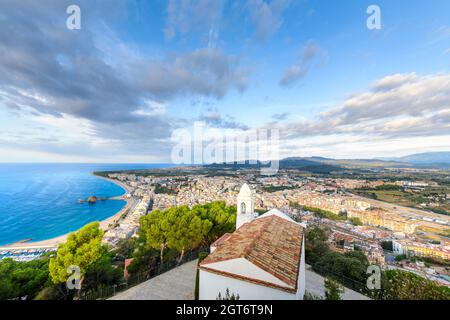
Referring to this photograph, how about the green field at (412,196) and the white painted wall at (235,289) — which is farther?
the green field at (412,196)

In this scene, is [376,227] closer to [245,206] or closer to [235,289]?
[245,206]

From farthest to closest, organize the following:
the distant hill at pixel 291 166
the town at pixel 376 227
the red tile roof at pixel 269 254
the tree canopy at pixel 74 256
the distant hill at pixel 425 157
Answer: the distant hill at pixel 425 157 < the distant hill at pixel 291 166 < the town at pixel 376 227 < the tree canopy at pixel 74 256 < the red tile roof at pixel 269 254

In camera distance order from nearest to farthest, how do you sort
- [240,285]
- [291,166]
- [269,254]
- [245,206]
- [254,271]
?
[254,271] < [240,285] < [269,254] < [245,206] < [291,166]

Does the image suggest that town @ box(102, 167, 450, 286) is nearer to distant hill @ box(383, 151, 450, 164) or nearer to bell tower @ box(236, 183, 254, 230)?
bell tower @ box(236, 183, 254, 230)

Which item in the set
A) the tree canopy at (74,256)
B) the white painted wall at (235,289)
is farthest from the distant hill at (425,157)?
the tree canopy at (74,256)

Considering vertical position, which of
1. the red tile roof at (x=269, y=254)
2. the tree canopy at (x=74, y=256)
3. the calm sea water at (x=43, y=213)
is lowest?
the calm sea water at (x=43, y=213)

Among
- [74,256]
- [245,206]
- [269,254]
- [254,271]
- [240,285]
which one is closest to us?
[254,271]

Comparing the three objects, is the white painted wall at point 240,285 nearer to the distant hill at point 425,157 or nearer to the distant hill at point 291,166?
the distant hill at point 291,166

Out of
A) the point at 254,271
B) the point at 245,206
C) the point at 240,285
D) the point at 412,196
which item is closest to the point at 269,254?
the point at 254,271

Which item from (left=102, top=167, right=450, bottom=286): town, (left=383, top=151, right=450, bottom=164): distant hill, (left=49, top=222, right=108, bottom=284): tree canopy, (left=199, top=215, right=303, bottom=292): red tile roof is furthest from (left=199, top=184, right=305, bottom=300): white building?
(left=383, top=151, right=450, bottom=164): distant hill
